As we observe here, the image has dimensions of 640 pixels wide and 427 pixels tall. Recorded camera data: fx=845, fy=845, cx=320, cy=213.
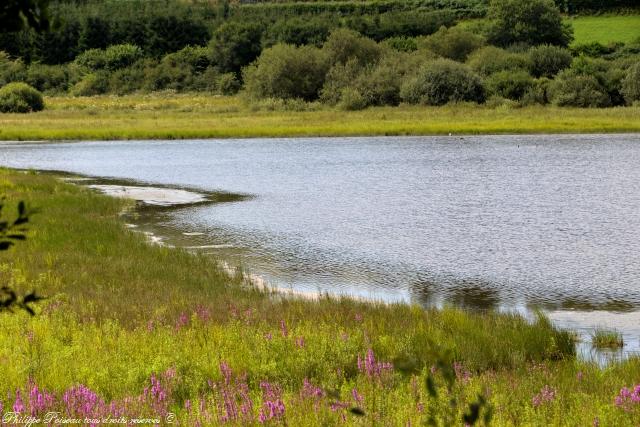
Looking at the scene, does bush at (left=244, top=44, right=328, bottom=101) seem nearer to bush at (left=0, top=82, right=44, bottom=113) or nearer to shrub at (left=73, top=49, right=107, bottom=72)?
bush at (left=0, top=82, right=44, bottom=113)

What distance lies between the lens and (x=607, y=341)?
41.3ft

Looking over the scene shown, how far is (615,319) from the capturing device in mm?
14523

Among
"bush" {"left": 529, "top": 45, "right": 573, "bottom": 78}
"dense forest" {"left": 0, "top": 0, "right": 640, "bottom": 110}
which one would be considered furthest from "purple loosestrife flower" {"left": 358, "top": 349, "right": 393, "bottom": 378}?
"bush" {"left": 529, "top": 45, "right": 573, "bottom": 78}

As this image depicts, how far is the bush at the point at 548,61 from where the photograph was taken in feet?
317

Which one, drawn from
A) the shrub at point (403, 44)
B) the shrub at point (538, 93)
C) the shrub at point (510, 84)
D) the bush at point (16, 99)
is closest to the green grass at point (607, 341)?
the shrub at point (538, 93)

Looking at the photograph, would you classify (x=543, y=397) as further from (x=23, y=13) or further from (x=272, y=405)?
(x=23, y=13)

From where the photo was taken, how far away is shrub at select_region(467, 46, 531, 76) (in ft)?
309

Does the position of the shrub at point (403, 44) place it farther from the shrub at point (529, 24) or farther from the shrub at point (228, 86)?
the shrub at point (228, 86)

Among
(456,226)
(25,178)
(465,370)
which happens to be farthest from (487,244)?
(25,178)

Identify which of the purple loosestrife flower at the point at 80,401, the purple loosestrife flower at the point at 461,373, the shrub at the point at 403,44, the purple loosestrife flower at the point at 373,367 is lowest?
the purple loosestrife flower at the point at 461,373

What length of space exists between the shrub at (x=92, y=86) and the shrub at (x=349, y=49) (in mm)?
48827

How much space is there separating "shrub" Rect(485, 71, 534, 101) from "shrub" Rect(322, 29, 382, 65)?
16.3 metres

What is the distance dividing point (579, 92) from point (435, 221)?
61592 millimetres

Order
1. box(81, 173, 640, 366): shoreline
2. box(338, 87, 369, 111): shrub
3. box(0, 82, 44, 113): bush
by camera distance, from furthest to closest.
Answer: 1. box(0, 82, 44, 113): bush
2. box(338, 87, 369, 111): shrub
3. box(81, 173, 640, 366): shoreline
